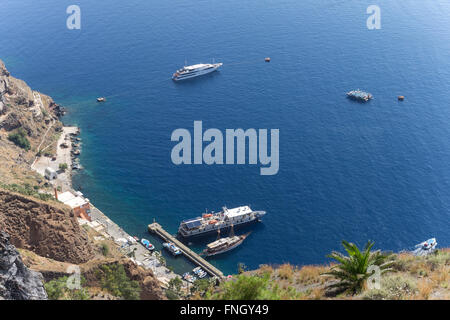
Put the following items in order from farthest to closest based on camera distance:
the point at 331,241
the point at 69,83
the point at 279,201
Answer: the point at 69,83, the point at 279,201, the point at 331,241

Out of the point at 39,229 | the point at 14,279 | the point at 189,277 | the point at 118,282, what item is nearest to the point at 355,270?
the point at 14,279

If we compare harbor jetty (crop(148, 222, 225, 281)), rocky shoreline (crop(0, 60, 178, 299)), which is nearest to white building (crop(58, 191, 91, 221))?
rocky shoreline (crop(0, 60, 178, 299))

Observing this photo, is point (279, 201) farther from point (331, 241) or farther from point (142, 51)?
point (142, 51)

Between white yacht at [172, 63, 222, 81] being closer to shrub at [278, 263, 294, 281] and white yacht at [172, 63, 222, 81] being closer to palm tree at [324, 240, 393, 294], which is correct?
shrub at [278, 263, 294, 281]

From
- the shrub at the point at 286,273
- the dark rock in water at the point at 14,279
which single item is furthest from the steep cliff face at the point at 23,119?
the shrub at the point at 286,273

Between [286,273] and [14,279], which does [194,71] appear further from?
[14,279]

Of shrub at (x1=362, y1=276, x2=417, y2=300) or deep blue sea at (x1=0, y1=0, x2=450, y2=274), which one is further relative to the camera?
deep blue sea at (x1=0, y1=0, x2=450, y2=274)

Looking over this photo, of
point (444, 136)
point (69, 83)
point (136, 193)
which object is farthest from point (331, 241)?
point (69, 83)
